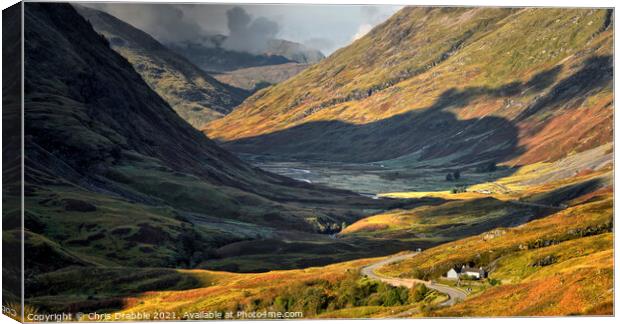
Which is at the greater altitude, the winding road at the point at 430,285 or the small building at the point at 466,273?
the small building at the point at 466,273

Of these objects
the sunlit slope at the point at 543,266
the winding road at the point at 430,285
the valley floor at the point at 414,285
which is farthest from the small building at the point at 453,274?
the winding road at the point at 430,285

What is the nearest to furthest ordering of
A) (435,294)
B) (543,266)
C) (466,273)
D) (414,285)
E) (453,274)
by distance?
(435,294)
(414,285)
(543,266)
(453,274)
(466,273)

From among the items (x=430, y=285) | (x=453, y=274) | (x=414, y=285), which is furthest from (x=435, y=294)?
(x=453, y=274)

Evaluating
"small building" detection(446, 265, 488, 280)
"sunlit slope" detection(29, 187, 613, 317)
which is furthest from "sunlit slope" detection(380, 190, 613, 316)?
"small building" detection(446, 265, 488, 280)

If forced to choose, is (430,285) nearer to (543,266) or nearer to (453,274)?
(453,274)

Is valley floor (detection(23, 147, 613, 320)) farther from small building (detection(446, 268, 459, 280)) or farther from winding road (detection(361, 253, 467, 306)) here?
small building (detection(446, 268, 459, 280))

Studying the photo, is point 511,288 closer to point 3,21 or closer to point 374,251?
point 3,21

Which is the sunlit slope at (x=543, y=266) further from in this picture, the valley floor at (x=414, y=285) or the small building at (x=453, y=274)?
the small building at (x=453, y=274)

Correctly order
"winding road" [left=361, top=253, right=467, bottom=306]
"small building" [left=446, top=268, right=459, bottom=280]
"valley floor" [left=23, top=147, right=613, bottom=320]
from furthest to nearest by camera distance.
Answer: "small building" [left=446, top=268, right=459, bottom=280] < "winding road" [left=361, top=253, right=467, bottom=306] < "valley floor" [left=23, top=147, right=613, bottom=320]

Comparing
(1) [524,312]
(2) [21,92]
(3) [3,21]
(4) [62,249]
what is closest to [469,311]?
(1) [524,312]
